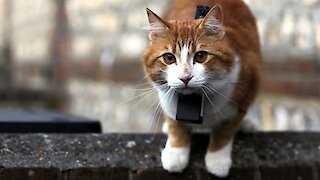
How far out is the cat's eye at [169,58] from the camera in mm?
1710

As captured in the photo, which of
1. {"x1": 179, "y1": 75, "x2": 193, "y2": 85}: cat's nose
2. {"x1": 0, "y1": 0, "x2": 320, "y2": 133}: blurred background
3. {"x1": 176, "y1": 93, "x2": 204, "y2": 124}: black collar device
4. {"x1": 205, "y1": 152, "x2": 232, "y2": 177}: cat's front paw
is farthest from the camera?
{"x1": 0, "y1": 0, "x2": 320, "y2": 133}: blurred background

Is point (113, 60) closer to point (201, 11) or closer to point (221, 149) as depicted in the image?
point (221, 149)

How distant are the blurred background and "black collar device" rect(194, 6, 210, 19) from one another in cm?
27

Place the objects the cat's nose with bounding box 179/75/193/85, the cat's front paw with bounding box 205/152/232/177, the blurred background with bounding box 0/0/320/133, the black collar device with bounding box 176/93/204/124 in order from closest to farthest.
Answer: the cat's nose with bounding box 179/75/193/85 → the black collar device with bounding box 176/93/204/124 → the cat's front paw with bounding box 205/152/232/177 → the blurred background with bounding box 0/0/320/133

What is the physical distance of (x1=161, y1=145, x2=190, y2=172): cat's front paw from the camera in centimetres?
190

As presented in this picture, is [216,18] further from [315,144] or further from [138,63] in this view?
[138,63]

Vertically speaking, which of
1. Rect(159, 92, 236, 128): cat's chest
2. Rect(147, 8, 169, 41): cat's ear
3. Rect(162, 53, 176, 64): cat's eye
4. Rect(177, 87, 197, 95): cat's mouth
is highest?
Rect(147, 8, 169, 41): cat's ear

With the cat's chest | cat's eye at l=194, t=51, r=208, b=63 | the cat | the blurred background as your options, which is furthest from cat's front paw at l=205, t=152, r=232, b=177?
cat's eye at l=194, t=51, r=208, b=63

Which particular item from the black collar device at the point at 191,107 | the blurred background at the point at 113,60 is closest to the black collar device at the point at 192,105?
the black collar device at the point at 191,107

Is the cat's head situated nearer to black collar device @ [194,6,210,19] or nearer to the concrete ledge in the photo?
black collar device @ [194,6,210,19]

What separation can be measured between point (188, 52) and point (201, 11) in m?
0.20

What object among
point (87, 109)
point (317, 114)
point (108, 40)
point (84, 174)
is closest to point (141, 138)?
point (84, 174)

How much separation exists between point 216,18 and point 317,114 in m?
1.52

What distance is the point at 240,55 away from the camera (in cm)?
198
